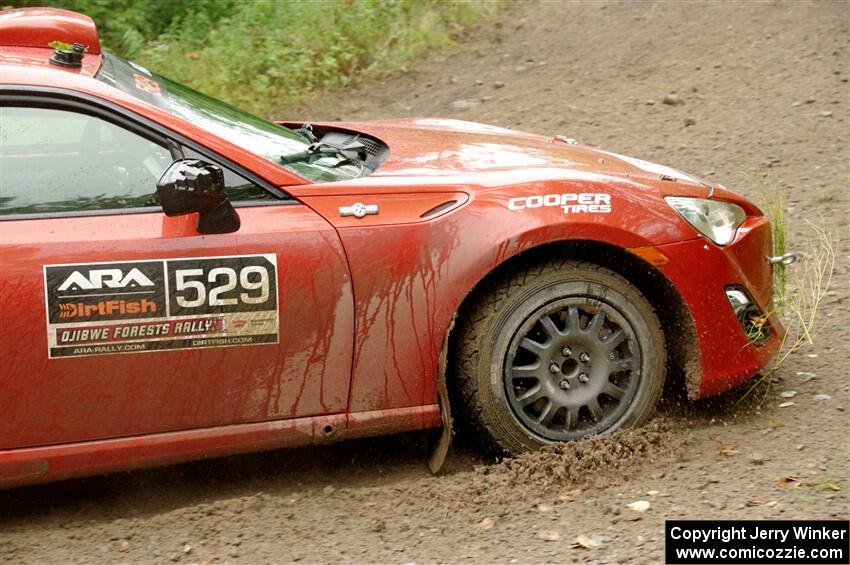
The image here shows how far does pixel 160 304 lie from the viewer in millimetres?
3674

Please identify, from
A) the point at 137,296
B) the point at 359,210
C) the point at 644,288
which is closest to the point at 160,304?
the point at 137,296

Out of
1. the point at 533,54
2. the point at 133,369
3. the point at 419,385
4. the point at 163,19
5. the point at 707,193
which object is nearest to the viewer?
the point at 133,369

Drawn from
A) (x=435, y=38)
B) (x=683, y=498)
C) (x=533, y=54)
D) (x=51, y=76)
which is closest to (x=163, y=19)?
(x=435, y=38)

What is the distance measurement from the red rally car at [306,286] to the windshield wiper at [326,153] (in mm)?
33

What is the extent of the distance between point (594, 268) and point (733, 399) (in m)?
0.95

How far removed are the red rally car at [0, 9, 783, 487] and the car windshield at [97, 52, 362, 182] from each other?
0.02 metres

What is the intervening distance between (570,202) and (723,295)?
69 cm

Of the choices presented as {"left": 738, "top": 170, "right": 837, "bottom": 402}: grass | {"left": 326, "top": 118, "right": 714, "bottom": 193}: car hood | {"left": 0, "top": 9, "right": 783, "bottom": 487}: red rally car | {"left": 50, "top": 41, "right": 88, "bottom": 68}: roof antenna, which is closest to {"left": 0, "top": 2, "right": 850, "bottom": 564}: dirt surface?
{"left": 738, "top": 170, "right": 837, "bottom": 402}: grass

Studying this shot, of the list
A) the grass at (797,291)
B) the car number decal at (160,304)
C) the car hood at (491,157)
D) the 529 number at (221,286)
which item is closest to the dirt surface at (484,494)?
the grass at (797,291)

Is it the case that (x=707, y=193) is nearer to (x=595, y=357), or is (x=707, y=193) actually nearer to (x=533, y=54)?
(x=595, y=357)

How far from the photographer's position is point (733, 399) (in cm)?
460

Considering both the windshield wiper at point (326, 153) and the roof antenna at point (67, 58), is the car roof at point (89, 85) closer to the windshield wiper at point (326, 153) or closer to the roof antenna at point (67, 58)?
the roof antenna at point (67, 58)

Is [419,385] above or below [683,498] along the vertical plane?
above

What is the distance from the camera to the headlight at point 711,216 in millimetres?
4191
